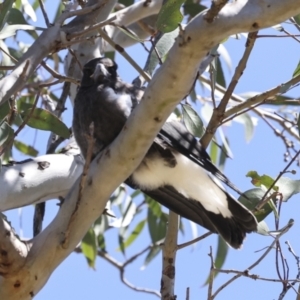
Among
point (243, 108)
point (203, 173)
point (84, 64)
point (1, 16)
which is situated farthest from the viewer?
point (84, 64)

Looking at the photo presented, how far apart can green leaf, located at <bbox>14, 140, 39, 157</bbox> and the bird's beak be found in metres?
1.03

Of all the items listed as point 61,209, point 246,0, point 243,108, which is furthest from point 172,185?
point 246,0

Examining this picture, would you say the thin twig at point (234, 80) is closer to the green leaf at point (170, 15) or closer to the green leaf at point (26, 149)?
the green leaf at point (170, 15)

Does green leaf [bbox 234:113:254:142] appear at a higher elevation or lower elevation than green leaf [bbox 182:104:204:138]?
higher

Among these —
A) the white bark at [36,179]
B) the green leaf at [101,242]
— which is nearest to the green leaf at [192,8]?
the white bark at [36,179]

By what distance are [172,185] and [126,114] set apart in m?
0.36

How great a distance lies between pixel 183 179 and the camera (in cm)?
267

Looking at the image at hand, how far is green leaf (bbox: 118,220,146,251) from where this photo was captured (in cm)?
444

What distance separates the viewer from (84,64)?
9.83 feet

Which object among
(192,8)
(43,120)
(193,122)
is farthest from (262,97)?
(192,8)

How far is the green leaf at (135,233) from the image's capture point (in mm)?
4438

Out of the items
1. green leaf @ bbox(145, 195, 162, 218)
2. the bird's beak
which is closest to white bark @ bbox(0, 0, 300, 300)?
the bird's beak

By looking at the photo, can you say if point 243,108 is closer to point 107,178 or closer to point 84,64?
point 107,178

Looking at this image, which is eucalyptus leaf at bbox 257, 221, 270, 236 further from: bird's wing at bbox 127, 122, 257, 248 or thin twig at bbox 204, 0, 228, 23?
thin twig at bbox 204, 0, 228, 23
